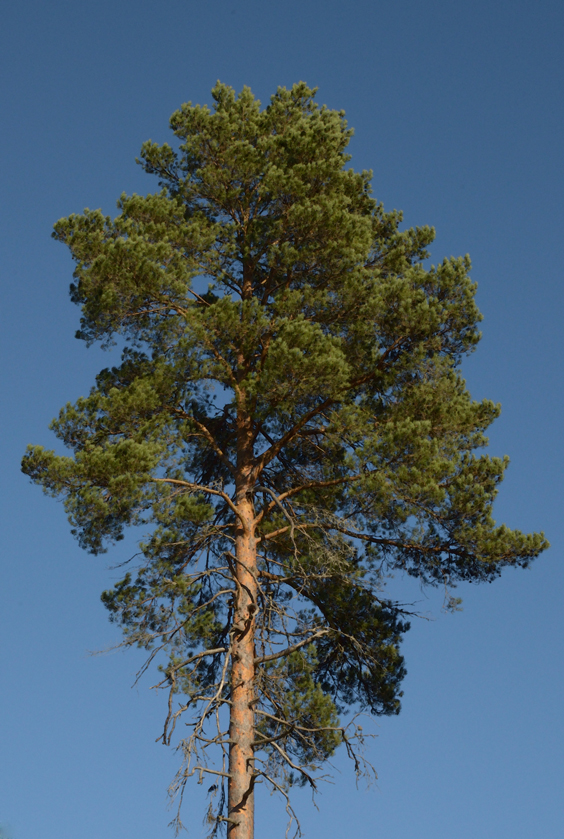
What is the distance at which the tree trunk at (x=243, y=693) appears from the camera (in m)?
9.78

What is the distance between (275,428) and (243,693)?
3.90 m

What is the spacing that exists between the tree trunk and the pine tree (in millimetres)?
27

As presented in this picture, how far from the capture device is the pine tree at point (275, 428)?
1133 cm

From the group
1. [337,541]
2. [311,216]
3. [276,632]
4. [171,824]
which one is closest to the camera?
[171,824]

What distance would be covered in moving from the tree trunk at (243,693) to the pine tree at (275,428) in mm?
27

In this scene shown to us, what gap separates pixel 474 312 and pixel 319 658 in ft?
17.0

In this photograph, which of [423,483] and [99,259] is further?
[99,259]

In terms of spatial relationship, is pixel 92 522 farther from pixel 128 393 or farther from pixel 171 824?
pixel 171 824

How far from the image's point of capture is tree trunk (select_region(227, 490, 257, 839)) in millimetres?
9781

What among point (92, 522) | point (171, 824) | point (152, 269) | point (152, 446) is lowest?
point (171, 824)

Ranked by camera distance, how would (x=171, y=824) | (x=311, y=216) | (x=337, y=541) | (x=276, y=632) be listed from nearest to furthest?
1. (x=171, y=824)
2. (x=276, y=632)
3. (x=337, y=541)
4. (x=311, y=216)

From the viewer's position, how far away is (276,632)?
1114 cm

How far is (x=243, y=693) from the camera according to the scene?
1062 cm

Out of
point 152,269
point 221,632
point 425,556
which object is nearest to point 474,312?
point 425,556
